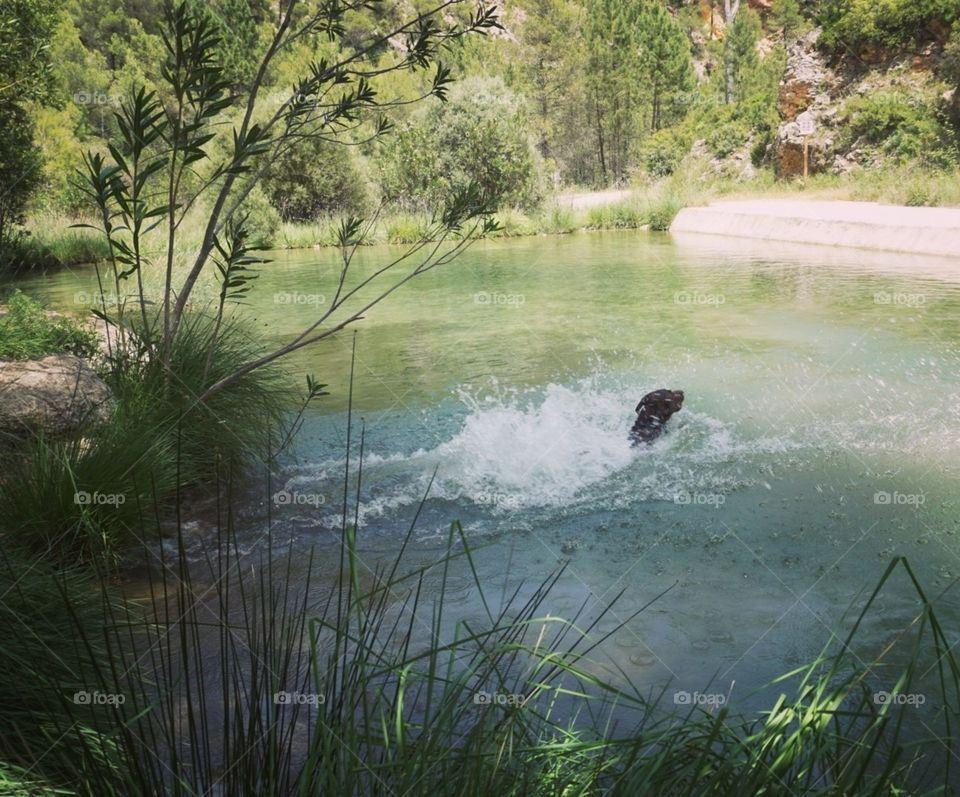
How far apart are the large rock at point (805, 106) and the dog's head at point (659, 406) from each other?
16.0 m

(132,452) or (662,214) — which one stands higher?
(662,214)

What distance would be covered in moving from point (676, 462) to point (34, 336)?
3.59m

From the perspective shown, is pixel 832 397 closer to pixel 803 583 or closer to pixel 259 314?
pixel 803 583

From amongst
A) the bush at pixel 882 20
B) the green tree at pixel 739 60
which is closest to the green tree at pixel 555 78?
the green tree at pixel 739 60

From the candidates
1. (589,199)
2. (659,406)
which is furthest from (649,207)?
(659,406)

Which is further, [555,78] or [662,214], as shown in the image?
[555,78]

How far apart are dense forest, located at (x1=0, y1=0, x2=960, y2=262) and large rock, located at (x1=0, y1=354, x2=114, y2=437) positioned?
5.40 m

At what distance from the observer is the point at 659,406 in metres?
4.38

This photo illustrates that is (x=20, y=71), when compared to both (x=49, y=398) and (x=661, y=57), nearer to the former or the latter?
(x=49, y=398)

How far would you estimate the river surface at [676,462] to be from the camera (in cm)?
273

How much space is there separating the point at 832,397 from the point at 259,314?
5629mm

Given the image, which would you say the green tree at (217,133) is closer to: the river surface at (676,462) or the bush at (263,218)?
the river surface at (676,462)

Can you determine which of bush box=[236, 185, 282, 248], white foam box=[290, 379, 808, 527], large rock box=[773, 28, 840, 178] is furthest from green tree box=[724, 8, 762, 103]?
white foam box=[290, 379, 808, 527]

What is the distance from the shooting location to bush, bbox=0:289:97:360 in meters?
4.48
